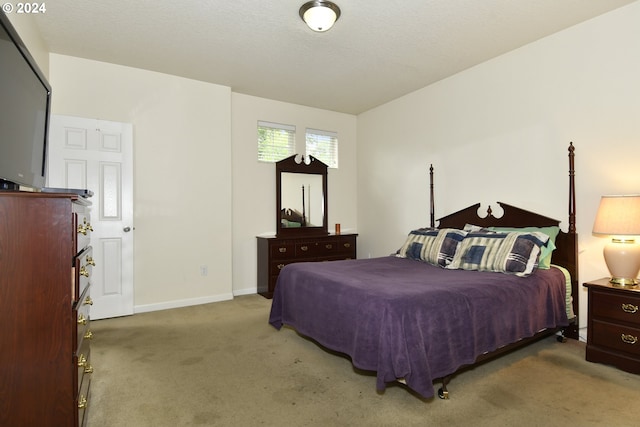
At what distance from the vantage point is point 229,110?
14.7 ft

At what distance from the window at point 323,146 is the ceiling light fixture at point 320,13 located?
8.64ft

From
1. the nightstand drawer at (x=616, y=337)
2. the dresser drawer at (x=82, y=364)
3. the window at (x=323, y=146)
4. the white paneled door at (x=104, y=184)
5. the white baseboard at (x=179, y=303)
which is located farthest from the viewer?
the window at (x=323, y=146)

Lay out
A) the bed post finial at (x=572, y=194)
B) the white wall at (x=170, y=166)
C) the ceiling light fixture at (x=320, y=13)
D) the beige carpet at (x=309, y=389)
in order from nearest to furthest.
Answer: the beige carpet at (x=309, y=389) < the ceiling light fixture at (x=320, y=13) < the bed post finial at (x=572, y=194) < the white wall at (x=170, y=166)

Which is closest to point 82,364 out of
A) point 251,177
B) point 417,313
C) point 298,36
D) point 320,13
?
point 417,313

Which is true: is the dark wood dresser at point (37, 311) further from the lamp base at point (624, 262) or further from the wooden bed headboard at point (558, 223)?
the wooden bed headboard at point (558, 223)

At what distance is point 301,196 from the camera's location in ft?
16.9

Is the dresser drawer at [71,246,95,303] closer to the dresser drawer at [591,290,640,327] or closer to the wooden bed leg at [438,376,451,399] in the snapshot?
the wooden bed leg at [438,376,451,399]

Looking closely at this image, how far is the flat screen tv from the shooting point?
4.80 ft

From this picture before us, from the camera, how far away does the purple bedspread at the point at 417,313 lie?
1.92 m

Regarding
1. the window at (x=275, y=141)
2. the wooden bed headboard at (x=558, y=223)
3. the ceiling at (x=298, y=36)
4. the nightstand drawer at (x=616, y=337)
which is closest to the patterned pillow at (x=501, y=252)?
the wooden bed headboard at (x=558, y=223)

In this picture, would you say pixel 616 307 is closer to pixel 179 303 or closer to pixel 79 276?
pixel 79 276

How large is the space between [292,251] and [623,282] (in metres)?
3.31

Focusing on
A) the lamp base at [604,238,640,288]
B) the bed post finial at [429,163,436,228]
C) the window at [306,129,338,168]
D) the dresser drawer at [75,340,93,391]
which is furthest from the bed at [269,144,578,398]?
the window at [306,129,338,168]

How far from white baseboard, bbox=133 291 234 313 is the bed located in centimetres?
140
